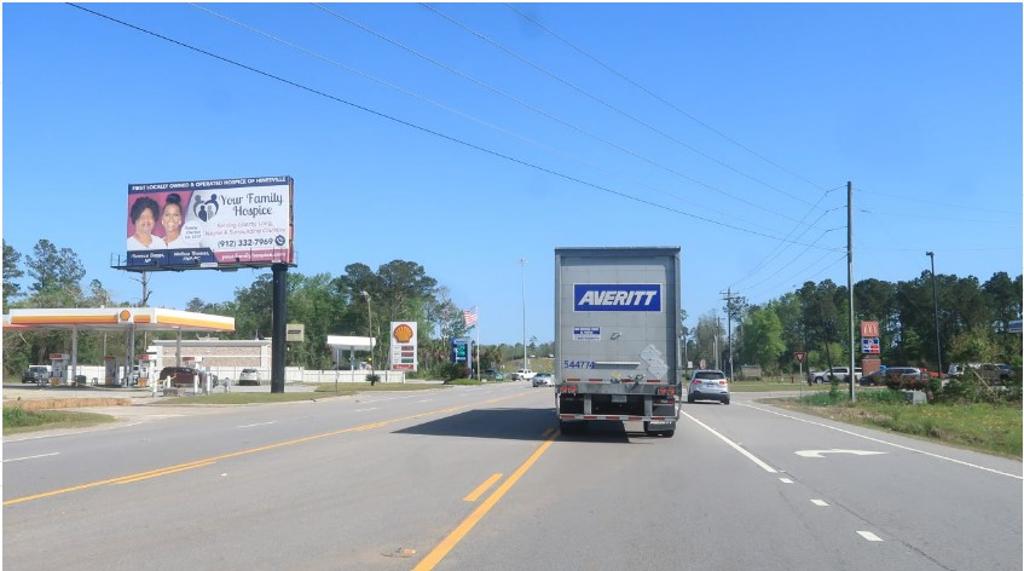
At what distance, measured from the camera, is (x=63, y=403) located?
121 ft

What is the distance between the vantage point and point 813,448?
18.6 metres

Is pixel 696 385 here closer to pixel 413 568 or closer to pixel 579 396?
pixel 579 396

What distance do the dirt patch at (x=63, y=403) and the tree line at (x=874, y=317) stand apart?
67105 millimetres

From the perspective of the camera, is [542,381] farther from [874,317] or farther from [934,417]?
[874,317]

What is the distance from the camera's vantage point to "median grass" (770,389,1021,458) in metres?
22.5

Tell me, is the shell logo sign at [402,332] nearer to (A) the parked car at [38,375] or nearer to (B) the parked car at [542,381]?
(B) the parked car at [542,381]

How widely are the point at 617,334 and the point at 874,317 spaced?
111 metres

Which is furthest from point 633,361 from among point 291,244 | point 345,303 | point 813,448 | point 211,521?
point 345,303

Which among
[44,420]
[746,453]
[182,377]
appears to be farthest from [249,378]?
[746,453]

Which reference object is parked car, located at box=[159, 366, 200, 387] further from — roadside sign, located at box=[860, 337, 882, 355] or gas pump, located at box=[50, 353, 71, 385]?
roadside sign, located at box=[860, 337, 882, 355]

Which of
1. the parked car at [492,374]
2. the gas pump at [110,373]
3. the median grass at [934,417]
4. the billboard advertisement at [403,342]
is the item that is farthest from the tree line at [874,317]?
the gas pump at [110,373]

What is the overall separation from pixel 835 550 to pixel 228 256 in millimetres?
46167

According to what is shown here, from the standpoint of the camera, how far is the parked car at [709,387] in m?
40.8

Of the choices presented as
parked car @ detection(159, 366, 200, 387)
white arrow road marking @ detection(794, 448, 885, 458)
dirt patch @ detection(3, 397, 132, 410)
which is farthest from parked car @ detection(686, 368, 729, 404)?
parked car @ detection(159, 366, 200, 387)
